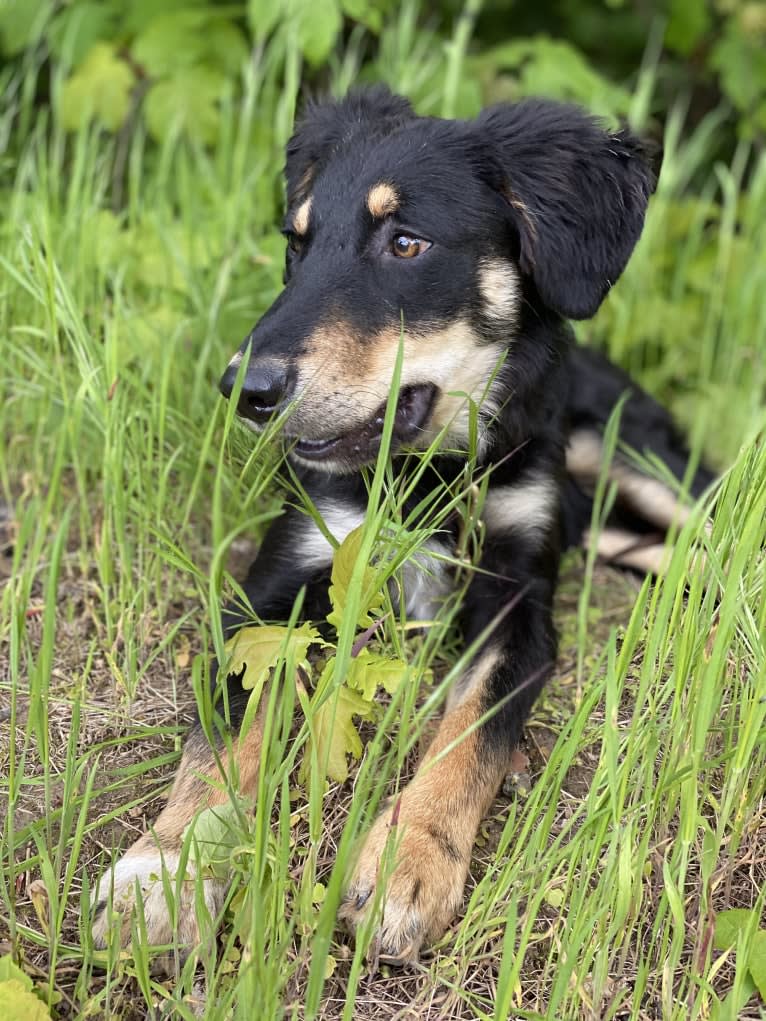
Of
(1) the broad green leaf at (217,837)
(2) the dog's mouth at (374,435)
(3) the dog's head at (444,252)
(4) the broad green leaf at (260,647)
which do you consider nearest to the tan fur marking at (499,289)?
(3) the dog's head at (444,252)

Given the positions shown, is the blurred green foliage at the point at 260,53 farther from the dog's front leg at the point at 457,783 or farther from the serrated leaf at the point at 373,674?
the serrated leaf at the point at 373,674

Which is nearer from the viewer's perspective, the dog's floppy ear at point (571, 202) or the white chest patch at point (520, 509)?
the dog's floppy ear at point (571, 202)

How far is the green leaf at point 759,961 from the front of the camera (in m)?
1.81

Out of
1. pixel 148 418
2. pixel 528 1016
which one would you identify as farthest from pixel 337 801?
pixel 148 418

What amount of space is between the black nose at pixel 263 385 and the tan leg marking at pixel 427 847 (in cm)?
80

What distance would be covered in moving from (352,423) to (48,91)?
3575 millimetres

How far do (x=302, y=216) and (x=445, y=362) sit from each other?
1.79ft

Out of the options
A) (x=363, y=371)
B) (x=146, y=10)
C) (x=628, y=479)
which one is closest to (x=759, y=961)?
(x=363, y=371)

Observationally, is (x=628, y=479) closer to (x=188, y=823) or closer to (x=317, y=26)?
(x=317, y=26)

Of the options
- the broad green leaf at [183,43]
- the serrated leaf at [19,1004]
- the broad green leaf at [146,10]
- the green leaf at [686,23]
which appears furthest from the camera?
the green leaf at [686,23]

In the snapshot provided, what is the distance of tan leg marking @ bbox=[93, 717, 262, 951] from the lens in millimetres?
1913

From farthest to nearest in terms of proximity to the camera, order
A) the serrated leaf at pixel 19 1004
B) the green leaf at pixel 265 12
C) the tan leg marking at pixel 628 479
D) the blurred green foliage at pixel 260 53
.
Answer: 1. the blurred green foliage at pixel 260 53
2. the green leaf at pixel 265 12
3. the tan leg marking at pixel 628 479
4. the serrated leaf at pixel 19 1004

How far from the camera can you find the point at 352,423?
2383 mm

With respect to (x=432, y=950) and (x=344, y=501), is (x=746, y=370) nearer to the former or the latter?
(x=344, y=501)
